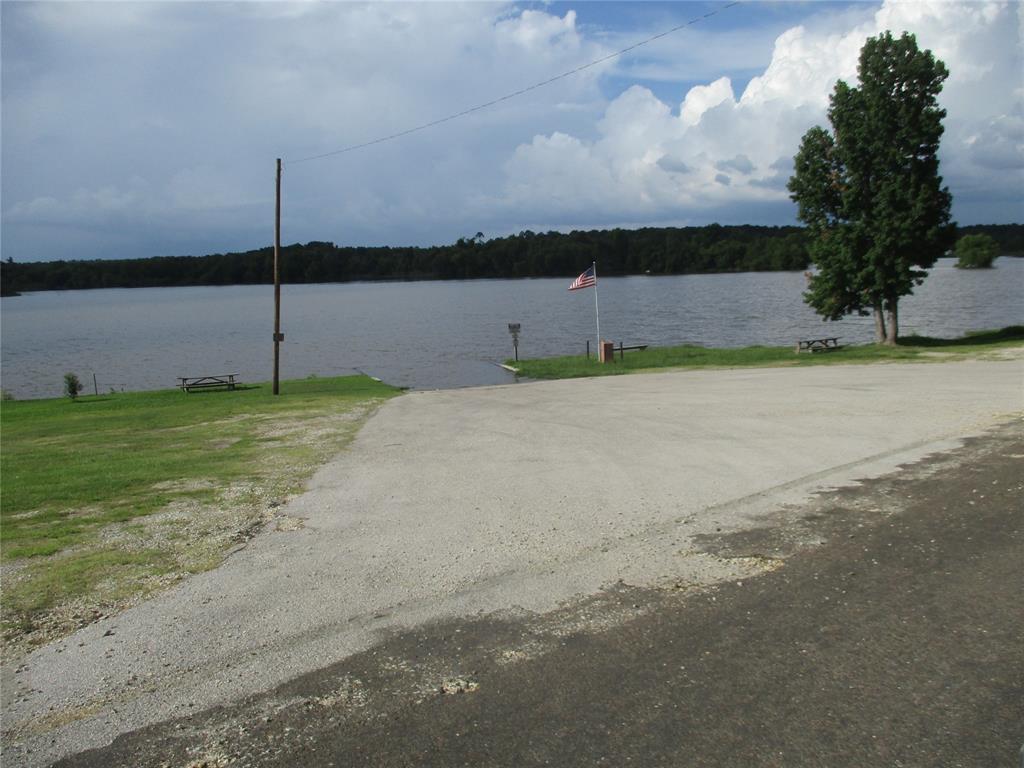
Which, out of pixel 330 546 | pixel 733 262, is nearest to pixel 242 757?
pixel 330 546

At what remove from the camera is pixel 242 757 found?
3.97m

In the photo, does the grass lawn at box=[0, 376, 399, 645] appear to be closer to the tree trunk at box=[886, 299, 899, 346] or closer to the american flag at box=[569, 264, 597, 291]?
the american flag at box=[569, 264, 597, 291]

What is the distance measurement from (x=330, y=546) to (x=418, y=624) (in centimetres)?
228

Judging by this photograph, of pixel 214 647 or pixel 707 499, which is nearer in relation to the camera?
pixel 214 647

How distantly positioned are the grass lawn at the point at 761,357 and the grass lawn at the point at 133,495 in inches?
562

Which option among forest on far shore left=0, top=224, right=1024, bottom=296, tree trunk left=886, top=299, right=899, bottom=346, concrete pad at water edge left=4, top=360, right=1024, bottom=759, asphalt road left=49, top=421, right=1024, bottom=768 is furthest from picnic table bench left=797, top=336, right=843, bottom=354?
forest on far shore left=0, top=224, right=1024, bottom=296

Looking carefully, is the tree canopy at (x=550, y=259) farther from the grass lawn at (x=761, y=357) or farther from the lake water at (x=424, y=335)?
the grass lawn at (x=761, y=357)

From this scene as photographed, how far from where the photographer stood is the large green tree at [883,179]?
35.6 m

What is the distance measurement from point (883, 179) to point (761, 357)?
32.1 feet

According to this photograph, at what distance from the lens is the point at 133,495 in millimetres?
10453

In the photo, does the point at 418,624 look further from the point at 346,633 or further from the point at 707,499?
the point at 707,499

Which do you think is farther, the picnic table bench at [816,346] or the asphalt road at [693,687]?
the picnic table bench at [816,346]

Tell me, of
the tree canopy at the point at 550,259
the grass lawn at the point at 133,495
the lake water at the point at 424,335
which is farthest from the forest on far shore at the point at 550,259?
→ the grass lawn at the point at 133,495

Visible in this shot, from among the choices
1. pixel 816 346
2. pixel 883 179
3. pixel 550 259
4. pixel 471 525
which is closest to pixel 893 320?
pixel 816 346
